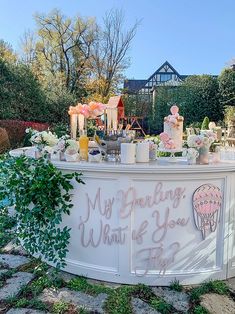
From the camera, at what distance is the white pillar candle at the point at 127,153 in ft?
7.80

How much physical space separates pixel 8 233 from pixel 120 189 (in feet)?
3.40

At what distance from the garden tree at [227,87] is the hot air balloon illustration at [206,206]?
1329 cm

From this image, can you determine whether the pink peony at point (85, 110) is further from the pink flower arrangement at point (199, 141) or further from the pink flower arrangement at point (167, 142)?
the pink flower arrangement at point (199, 141)

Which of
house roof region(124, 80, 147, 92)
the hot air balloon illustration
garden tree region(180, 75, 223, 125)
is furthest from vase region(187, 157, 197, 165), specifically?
house roof region(124, 80, 147, 92)

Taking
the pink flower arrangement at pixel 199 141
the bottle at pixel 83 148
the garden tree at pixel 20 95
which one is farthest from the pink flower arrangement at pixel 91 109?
the garden tree at pixel 20 95

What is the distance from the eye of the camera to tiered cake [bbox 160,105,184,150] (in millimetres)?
2574

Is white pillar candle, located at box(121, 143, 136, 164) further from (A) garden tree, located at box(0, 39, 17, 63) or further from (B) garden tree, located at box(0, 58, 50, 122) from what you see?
(A) garden tree, located at box(0, 39, 17, 63)

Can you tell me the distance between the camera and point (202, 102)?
1503 cm

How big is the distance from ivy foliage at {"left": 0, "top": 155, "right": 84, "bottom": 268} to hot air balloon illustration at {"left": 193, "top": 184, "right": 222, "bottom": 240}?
2.82 feet

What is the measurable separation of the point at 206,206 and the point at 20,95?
10.1 metres

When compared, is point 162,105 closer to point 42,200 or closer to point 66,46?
point 66,46

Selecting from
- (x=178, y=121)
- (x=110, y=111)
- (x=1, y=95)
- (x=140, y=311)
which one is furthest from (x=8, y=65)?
(x=140, y=311)

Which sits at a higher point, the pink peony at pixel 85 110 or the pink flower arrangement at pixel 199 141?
the pink peony at pixel 85 110

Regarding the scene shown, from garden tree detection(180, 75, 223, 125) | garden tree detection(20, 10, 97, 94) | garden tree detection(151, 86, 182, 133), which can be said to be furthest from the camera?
garden tree detection(20, 10, 97, 94)
